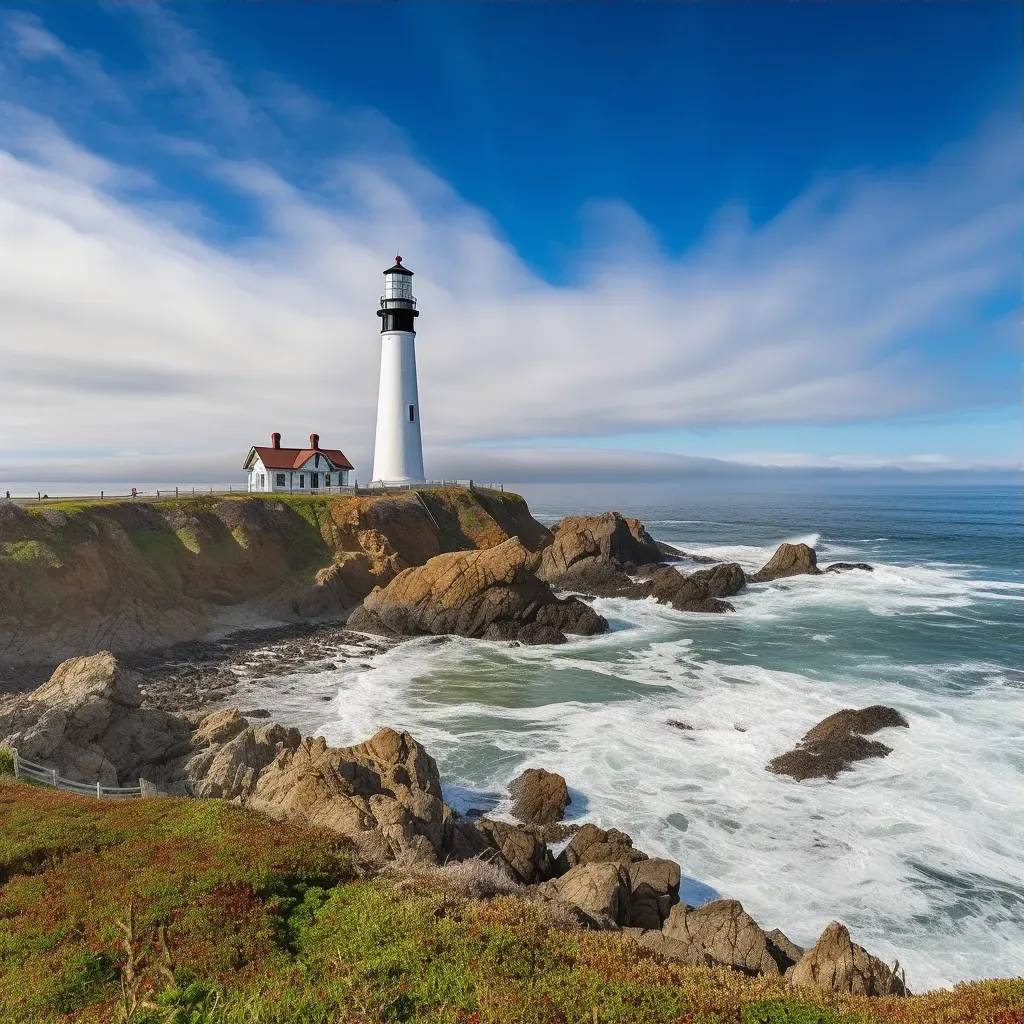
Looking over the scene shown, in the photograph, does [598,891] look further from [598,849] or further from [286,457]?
[286,457]

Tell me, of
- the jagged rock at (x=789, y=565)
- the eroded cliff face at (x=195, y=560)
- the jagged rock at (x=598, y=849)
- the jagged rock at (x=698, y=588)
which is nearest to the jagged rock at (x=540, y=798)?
the jagged rock at (x=598, y=849)

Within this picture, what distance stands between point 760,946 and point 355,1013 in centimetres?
782

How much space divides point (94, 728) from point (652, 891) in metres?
15.9

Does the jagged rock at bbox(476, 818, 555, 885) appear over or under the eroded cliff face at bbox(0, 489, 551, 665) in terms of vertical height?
under

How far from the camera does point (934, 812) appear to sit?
18391 mm

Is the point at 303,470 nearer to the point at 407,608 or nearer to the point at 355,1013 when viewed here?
the point at 407,608

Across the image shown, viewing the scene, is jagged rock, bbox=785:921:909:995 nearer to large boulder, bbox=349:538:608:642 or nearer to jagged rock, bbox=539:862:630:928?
jagged rock, bbox=539:862:630:928

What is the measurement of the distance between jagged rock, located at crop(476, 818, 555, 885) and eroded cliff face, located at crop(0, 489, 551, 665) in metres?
26.6

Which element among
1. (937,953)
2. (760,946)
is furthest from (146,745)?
(937,953)

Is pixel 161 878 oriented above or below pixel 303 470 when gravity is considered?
below

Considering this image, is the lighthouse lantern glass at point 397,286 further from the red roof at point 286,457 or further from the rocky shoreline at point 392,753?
the rocky shoreline at point 392,753

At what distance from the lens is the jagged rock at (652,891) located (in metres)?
13.0

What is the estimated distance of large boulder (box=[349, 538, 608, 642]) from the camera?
3834 cm

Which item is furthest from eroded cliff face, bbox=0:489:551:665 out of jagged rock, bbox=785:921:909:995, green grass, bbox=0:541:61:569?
jagged rock, bbox=785:921:909:995
